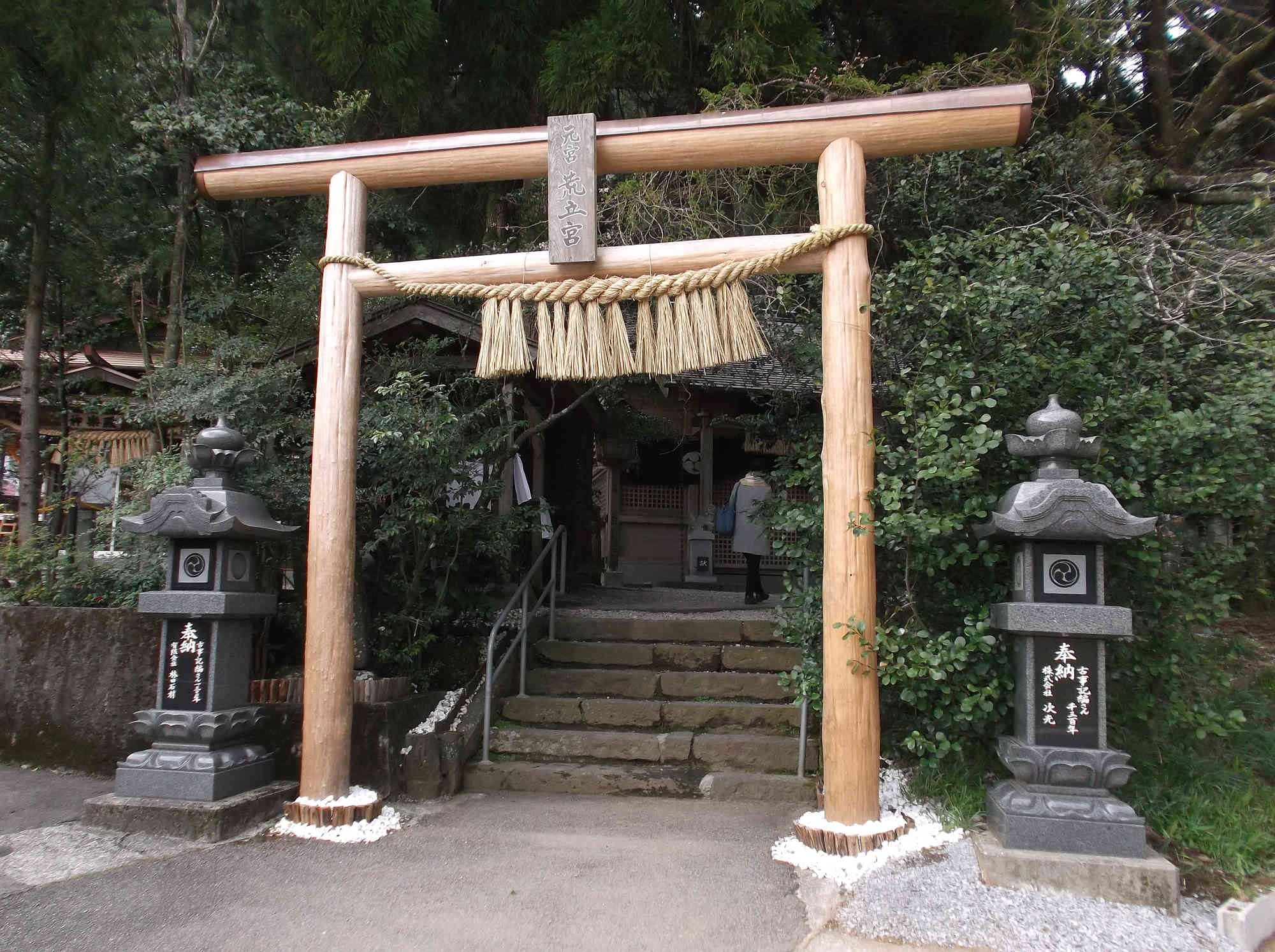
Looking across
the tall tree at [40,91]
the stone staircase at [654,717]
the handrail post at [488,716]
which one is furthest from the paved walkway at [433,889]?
the tall tree at [40,91]

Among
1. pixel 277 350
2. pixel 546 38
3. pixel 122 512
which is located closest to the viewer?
pixel 122 512

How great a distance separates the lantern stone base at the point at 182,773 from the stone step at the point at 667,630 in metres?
2.85

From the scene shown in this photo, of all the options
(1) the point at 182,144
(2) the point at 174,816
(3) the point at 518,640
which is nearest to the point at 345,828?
(2) the point at 174,816

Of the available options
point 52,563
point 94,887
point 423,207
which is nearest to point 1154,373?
point 94,887

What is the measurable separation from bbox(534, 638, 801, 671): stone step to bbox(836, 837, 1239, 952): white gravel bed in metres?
2.75

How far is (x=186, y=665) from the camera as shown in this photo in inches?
185

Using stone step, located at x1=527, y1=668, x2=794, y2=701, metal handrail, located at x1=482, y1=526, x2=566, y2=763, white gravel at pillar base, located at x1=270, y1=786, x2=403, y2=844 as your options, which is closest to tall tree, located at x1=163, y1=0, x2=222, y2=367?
metal handrail, located at x1=482, y1=526, x2=566, y2=763

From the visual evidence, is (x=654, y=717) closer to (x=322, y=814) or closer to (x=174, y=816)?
(x=322, y=814)

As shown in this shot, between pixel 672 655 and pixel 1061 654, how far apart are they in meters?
3.29

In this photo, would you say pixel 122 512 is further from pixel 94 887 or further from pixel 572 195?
pixel 572 195

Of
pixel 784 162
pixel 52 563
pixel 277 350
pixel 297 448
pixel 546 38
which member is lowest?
pixel 52 563

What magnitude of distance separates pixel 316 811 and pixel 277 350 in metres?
4.39

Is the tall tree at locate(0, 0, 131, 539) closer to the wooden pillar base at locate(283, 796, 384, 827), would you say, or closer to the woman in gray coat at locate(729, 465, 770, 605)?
the wooden pillar base at locate(283, 796, 384, 827)

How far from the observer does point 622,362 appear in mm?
4586
